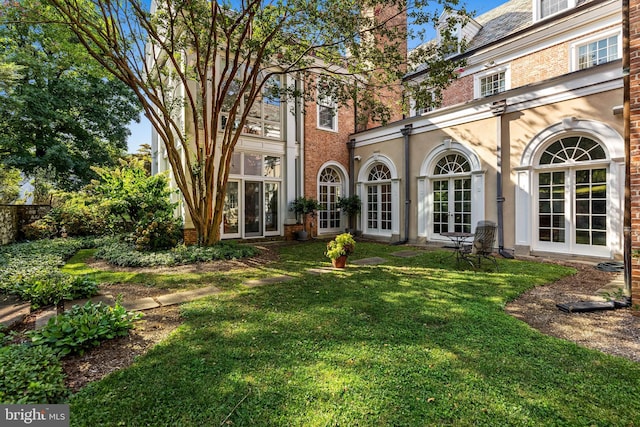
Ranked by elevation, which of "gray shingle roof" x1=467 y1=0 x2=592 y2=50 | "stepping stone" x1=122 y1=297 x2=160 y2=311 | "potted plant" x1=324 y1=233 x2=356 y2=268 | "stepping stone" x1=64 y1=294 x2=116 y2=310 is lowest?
"stepping stone" x1=122 y1=297 x2=160 y2=311

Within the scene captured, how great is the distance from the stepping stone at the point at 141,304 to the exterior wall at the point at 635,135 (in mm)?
6198

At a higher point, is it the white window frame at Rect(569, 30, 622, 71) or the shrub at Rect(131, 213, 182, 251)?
the white window frame at Rect(569, 30, 622, 71)

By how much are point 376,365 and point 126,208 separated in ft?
29.6

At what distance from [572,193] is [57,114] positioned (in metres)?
19.6

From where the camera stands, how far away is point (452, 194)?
970 cm

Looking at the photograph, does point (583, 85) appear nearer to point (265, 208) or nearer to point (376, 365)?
point (376, 365)

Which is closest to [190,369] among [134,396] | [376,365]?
[134,396]

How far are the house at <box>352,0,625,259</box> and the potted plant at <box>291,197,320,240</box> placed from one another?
2.22 metres

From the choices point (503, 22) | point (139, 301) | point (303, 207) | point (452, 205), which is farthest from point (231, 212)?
point (503, 22)

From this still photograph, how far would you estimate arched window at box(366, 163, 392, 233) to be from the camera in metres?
11.7

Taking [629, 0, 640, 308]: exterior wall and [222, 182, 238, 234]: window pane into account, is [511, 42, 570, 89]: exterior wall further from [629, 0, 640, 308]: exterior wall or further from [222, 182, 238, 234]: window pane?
[222, 182, 238, 234]: window pane

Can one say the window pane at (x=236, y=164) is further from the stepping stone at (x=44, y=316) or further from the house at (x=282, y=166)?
the stepping stone at (x=44, y=316)

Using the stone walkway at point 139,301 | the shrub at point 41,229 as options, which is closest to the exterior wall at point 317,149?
the stone walkway at point 139,301

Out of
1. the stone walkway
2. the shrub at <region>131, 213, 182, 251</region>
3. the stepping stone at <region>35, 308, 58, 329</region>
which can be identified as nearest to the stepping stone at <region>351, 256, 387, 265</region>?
the stone walkway
